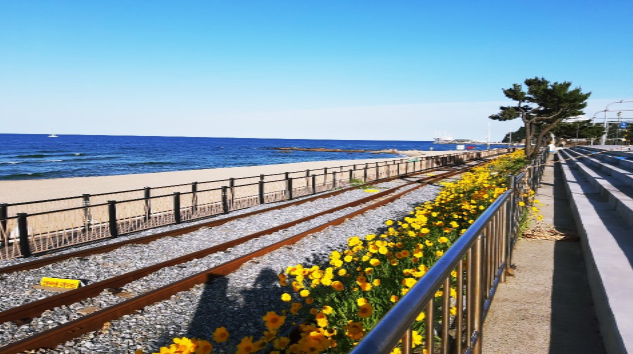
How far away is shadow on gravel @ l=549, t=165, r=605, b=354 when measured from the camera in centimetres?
314

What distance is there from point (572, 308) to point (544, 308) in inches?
9.7

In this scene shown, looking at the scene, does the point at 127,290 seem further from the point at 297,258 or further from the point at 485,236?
the point at 485,236

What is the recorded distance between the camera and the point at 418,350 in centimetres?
320

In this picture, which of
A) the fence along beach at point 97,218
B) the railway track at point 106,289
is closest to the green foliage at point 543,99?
the fence along beach at point 97,218

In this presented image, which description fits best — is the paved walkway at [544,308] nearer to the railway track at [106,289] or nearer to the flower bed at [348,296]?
the flower bed at [348,296]

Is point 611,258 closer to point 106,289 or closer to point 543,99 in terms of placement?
point 106,289

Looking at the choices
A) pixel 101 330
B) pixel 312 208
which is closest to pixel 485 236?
pixel 101 330

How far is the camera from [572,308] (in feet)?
12.5

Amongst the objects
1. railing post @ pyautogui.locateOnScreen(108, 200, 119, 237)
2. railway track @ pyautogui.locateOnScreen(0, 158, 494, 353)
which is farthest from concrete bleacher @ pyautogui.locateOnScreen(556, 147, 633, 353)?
railing post @ pyautogui.locateOnScreen(108, 200, 119, 237)

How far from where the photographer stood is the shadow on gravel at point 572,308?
3.14 m

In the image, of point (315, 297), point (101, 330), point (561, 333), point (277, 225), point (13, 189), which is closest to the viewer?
point (561, 333)

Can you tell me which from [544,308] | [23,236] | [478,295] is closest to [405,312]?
[478,295]

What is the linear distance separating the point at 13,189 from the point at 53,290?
86.7 ft

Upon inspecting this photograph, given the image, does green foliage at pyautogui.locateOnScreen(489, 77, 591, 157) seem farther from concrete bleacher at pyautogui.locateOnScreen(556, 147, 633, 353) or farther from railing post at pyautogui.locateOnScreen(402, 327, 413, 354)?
railing post at pyautogui.locateOnScreen(402, 327, 413, 354)
